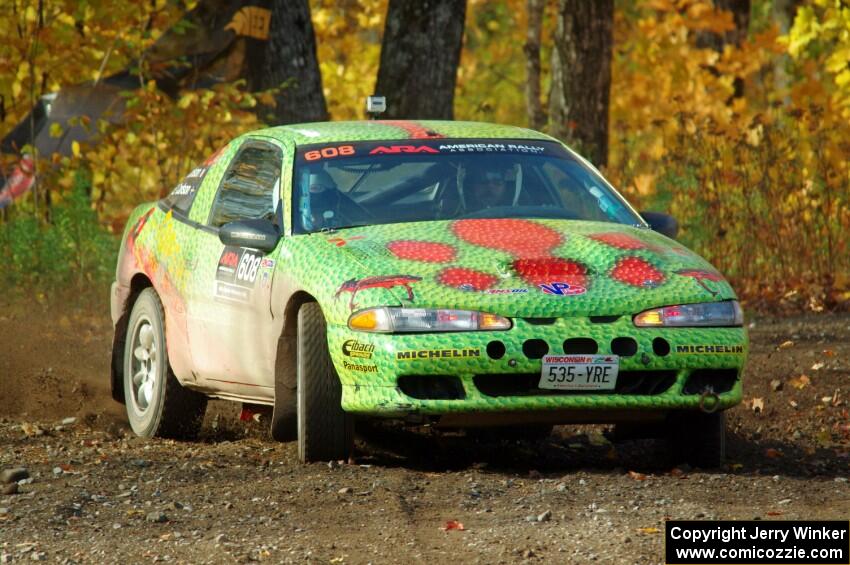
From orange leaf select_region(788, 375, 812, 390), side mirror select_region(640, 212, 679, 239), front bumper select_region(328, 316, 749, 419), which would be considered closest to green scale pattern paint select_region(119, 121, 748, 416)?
front bumper select_region(328, 316, 749, 419)

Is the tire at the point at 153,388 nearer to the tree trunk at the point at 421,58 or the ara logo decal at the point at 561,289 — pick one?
the ara logo decal at the point at 561,289

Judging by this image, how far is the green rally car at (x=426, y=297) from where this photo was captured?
21.5 ft

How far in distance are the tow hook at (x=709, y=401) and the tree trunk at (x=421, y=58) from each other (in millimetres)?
9499

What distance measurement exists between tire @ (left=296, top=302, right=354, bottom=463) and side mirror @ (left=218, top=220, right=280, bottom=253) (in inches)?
23.1

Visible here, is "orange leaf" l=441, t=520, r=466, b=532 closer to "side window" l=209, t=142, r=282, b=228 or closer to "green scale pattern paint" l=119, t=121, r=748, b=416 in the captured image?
"green scale pattern paint" l=119, t=121, r=748, b=416

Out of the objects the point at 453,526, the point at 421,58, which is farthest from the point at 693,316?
the point at 421,58

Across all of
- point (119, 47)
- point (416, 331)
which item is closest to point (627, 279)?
point (416, 331)

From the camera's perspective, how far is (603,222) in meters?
7.77

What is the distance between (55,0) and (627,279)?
10.8m

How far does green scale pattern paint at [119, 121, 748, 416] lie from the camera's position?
6.52m

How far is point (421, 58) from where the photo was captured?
52.7 feet

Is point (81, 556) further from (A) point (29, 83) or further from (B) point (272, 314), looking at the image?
(A) point (29, 83)

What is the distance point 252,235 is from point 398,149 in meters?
0.91

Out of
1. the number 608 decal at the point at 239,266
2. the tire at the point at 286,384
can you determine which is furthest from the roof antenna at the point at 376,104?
the tire at the point at 286,384
